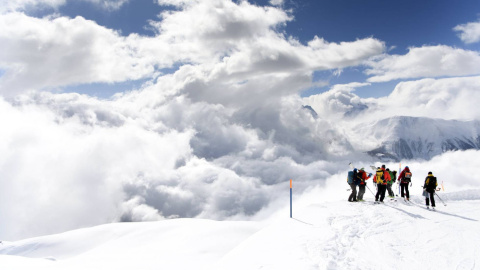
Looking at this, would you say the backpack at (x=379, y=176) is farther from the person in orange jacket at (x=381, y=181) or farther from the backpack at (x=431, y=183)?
the backpack at (x=431, y=183)

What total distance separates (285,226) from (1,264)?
975cm

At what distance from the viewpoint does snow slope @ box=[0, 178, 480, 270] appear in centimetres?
908

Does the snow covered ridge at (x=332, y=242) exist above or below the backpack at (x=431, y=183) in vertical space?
below

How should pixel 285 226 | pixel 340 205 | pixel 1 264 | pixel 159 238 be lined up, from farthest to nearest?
pixel 159 238 → pixel 340 205 → pixel 285 226 → pixel 1 264

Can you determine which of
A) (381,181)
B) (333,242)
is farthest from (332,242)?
(381,181)

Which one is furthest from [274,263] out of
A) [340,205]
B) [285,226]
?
[340,205]

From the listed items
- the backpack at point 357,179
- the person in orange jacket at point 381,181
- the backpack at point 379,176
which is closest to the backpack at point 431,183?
the person in orange jacket at point 381,181

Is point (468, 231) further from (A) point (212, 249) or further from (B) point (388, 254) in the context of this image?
(A) point (212, 249)

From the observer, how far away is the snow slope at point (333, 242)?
9.08 metres

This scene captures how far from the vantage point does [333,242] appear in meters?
10.4

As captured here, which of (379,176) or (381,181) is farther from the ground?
(379,176)

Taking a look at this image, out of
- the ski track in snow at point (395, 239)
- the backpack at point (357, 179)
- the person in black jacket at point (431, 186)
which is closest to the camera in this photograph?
the ski track in snow at point (395, 239)

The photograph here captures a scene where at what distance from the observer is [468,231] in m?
12.3

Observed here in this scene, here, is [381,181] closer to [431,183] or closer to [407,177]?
[407,177]
